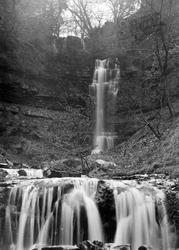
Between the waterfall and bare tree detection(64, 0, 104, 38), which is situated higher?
bare tree detection(64, 0, 104, 38)

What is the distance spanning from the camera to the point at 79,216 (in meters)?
10.6

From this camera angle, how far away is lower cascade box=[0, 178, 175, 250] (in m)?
10.2

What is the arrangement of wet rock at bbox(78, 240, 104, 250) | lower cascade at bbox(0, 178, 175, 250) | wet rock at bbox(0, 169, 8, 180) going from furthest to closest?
wet rock at bbox(0, 169, 8, 180)
lower cascade at bbox(0, 178, 175, 250)
wet rock at bbox(78, 240, 104, 250)

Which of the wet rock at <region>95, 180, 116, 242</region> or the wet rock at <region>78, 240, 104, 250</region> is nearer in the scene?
the wet rock at <region>78, 240, 104, 250</region>

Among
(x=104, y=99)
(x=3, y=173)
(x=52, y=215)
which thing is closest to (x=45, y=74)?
(x=104, y=99)

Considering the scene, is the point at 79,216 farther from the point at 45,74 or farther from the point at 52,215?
the point at 45,74

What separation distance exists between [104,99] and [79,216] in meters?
16.4

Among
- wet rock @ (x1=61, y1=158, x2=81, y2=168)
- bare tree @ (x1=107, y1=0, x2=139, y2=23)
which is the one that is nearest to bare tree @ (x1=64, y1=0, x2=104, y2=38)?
bare tree @ (x1=107, y1=0, x2=139, y2=23)

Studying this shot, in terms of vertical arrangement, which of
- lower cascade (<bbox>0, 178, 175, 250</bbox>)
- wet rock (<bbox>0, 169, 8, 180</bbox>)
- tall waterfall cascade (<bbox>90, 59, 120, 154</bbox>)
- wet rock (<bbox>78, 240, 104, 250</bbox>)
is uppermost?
tall waterfall cascade (<bbox>90, 59, 120, 154</bbox>)

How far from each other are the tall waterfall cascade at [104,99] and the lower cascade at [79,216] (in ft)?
41.7

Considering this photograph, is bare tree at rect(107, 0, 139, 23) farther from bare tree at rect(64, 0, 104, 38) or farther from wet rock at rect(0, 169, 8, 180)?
wet rock at rect(0, 169, 8, 180)

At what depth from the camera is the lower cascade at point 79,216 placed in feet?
33.4

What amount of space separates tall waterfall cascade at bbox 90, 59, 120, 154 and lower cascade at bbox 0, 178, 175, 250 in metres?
12.7

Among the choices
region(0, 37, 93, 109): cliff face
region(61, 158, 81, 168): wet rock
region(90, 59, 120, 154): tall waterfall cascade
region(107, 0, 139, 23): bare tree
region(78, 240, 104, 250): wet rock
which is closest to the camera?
region(78, 240, 104, 250): wet rock
